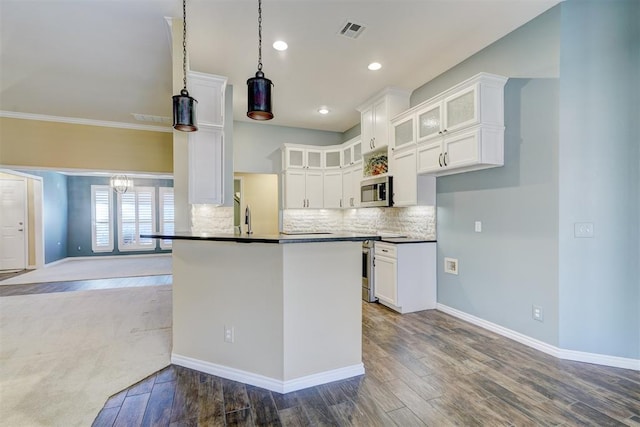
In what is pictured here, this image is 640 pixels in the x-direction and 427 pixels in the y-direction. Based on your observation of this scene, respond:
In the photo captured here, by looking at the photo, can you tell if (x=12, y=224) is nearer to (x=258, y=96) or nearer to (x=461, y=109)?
(x=258, y=96)

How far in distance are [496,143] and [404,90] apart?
1780mm

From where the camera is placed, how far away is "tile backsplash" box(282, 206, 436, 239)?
4.23 meters

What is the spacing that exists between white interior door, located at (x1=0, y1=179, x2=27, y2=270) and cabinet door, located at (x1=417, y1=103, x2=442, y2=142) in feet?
28.0

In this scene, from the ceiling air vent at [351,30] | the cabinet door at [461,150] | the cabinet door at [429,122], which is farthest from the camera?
the cabinet door at [429,122]

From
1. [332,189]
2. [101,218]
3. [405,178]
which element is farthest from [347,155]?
[101,218]

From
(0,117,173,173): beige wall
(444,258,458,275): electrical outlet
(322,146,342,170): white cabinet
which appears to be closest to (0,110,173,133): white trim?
(0,117,173,173): beige wall

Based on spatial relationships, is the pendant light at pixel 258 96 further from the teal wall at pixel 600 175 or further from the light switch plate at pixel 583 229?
the light switch plate at pixel 583 229

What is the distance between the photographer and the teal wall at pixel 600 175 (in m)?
2.46

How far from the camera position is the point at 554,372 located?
2.39m

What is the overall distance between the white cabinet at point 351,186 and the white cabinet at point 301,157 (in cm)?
56

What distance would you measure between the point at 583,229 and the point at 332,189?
3.84 metres

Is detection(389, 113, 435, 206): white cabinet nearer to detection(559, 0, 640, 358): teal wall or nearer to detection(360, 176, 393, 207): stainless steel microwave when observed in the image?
detection(360, 176, 393, 207): stainless steel microwave

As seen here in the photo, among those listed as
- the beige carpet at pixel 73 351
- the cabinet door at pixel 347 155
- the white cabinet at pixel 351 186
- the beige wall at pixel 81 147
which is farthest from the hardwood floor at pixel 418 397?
the beige wall at pixel 81 147

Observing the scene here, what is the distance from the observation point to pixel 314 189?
577cm
